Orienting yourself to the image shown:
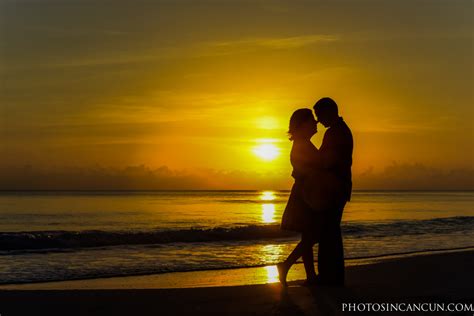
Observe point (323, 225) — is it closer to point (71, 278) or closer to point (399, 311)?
point (399, 311)

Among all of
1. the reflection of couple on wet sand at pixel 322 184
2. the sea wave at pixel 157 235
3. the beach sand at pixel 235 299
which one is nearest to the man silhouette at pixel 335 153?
the reflection of couple on wet sand at pixel 322 184

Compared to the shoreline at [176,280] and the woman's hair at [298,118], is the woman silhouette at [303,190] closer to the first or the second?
the woman's hair at [298,118]

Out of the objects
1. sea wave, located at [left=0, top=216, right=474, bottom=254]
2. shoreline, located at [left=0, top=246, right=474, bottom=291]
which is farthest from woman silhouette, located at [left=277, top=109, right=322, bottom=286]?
sea wave, located at [left=0, top=216, right=474, bottom=254]

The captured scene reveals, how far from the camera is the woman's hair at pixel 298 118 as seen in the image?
6719 mm

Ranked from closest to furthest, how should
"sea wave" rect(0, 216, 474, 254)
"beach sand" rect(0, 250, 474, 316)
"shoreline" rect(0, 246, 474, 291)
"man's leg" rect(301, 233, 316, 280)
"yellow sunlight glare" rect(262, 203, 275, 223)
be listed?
"beach sand" rect(0, 250, 474, 316), "man's leg" rect(301, 233, 316, 280), "shoreline" rect(0, 246, 474, 291), "sea wave" rect(0, 216, 474, 254), "yellow sunlight glare" rect(262, 203, 275, 223)

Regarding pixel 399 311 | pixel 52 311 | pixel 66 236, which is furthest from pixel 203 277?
pixel 66 236

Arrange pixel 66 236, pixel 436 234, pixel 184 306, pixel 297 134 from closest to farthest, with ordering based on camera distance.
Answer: pixel 184 306
pixel 297 134
pixel 66 236
pixel 436 234

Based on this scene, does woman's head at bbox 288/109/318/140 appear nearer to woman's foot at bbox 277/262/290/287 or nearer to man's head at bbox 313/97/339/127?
man's head at bbox 313/97/339/127

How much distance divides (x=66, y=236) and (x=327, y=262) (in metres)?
13.6

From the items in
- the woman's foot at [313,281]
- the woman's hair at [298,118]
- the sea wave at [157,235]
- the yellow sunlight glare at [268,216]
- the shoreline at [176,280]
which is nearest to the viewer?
the woman's hair at [298,118]

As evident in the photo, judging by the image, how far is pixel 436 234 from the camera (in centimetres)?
2152

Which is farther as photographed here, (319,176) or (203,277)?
(203,277)

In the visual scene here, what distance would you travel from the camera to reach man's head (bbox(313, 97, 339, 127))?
6.73 m

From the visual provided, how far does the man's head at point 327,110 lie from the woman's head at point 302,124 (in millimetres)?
100
